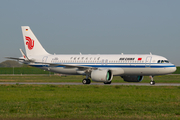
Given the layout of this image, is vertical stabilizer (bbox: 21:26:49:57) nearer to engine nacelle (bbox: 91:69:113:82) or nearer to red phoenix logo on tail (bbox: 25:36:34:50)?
red phoenix logo on tail (bbox: 25:36:34:50)

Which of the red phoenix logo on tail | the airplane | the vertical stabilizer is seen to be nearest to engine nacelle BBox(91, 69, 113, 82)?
the airplane

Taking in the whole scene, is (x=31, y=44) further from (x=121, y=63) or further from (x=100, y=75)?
(x=121, y=63)

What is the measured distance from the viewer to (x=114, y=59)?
44000mm

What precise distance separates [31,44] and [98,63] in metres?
13.7

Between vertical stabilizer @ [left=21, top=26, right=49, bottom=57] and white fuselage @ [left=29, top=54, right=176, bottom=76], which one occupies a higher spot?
vertical stabilizer @ [left=21, top=26, right=49, bottom=57]

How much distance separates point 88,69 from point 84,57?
2.69 m

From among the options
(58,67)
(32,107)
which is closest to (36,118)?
(32,107)

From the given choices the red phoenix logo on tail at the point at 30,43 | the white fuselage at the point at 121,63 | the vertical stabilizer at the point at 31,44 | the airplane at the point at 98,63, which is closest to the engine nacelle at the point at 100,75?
the airplane at the point at 98,63

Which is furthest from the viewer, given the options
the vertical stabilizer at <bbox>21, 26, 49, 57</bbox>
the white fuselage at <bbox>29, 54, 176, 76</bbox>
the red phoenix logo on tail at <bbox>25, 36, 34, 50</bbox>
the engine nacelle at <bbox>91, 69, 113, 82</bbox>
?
the red phoenix logo on tail at <bbox>25, 36, 34, 50</bbox>

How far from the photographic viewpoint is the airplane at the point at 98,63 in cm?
4184

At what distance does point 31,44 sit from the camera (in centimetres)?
5175

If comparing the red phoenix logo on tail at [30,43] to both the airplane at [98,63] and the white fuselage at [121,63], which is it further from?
the white fuselage at [121,63]

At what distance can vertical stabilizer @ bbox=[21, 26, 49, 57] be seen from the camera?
51500mm

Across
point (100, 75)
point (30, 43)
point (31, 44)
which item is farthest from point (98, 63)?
point (30, 43)
